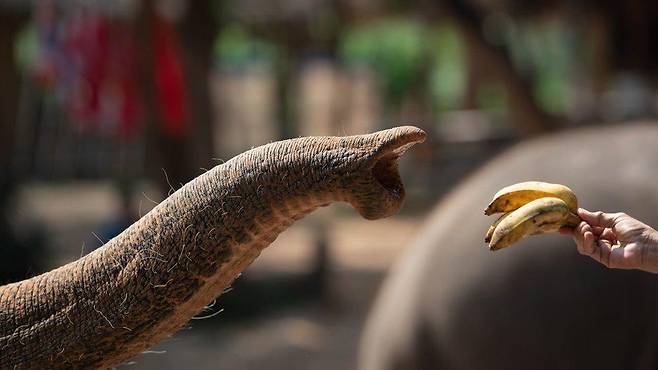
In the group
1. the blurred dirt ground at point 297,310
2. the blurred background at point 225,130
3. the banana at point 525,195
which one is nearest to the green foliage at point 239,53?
the blurred background at point 225,130

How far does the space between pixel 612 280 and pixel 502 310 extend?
365 mm

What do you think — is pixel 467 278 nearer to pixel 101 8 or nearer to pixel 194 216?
pixel 194 216

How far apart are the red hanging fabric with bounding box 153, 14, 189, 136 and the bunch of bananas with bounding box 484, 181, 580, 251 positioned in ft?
19.8

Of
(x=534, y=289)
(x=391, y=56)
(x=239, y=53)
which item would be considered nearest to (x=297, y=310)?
(x=534, y=289)

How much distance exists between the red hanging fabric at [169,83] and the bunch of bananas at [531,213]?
6037 mm

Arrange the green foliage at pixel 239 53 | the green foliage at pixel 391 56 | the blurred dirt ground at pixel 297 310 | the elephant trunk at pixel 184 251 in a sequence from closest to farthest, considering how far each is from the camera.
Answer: the elephant trunk at pixel 184 251
the blurred dirt ground at pixel 297 310
the green foliage at pixel 391 56
the green foliage at pixel 239 53

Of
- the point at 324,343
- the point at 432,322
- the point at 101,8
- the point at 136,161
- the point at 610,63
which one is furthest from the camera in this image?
the point at 136,161

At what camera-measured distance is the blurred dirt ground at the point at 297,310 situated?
648cm

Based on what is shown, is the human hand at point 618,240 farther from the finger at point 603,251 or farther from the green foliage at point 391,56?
the green foliage at point 391,56

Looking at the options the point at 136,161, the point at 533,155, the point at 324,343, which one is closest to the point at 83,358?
the point at 533,155

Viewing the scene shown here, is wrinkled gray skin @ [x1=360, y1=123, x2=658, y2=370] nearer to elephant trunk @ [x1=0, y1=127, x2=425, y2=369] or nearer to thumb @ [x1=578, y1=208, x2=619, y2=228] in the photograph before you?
→ thumb @ [x1=578, y1=208, x2=619, y2=228]

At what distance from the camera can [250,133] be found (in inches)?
818

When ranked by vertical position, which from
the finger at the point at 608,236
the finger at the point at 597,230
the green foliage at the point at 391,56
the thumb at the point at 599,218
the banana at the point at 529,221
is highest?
the banana at the point at 529,221

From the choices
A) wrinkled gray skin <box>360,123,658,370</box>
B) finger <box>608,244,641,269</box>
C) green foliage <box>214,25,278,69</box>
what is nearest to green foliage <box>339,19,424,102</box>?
green foliage <box>214,25,278,69</box>
